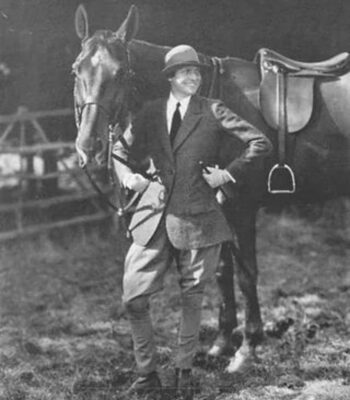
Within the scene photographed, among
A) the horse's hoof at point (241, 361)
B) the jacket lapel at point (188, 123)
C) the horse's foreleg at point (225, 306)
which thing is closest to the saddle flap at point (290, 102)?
the jacket lapel at point (188, 123)

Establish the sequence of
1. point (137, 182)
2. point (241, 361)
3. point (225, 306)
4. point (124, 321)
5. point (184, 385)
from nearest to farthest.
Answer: point (137, 182), point (184, 385), point (241, 361), point (225, 306), point (124, 321)

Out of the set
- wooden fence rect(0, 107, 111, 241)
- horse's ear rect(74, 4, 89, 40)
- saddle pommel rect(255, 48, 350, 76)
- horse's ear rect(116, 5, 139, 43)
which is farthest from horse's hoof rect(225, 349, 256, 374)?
wooden fence rect(0, 107, 111, 241)

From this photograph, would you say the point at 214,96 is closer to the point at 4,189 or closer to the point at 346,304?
the point at 346,304

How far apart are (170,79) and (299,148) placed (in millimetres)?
1144

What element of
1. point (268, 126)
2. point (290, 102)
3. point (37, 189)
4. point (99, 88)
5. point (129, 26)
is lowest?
point (37, 189)

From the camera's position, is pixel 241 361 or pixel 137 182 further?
pixel 241 361

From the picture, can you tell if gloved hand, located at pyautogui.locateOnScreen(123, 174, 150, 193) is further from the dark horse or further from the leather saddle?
the leather saddle

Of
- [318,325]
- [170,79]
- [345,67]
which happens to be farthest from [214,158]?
[318,325]

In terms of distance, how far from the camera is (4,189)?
846 centimetres

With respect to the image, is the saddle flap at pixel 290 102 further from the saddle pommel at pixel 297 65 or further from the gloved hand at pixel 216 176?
the gloved hand at pixel 216 176

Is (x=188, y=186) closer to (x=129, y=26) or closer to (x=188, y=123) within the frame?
(x=188, y=123)

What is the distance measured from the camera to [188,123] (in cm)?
371

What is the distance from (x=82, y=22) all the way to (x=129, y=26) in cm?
28

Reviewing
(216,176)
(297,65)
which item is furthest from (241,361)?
(297,65)
